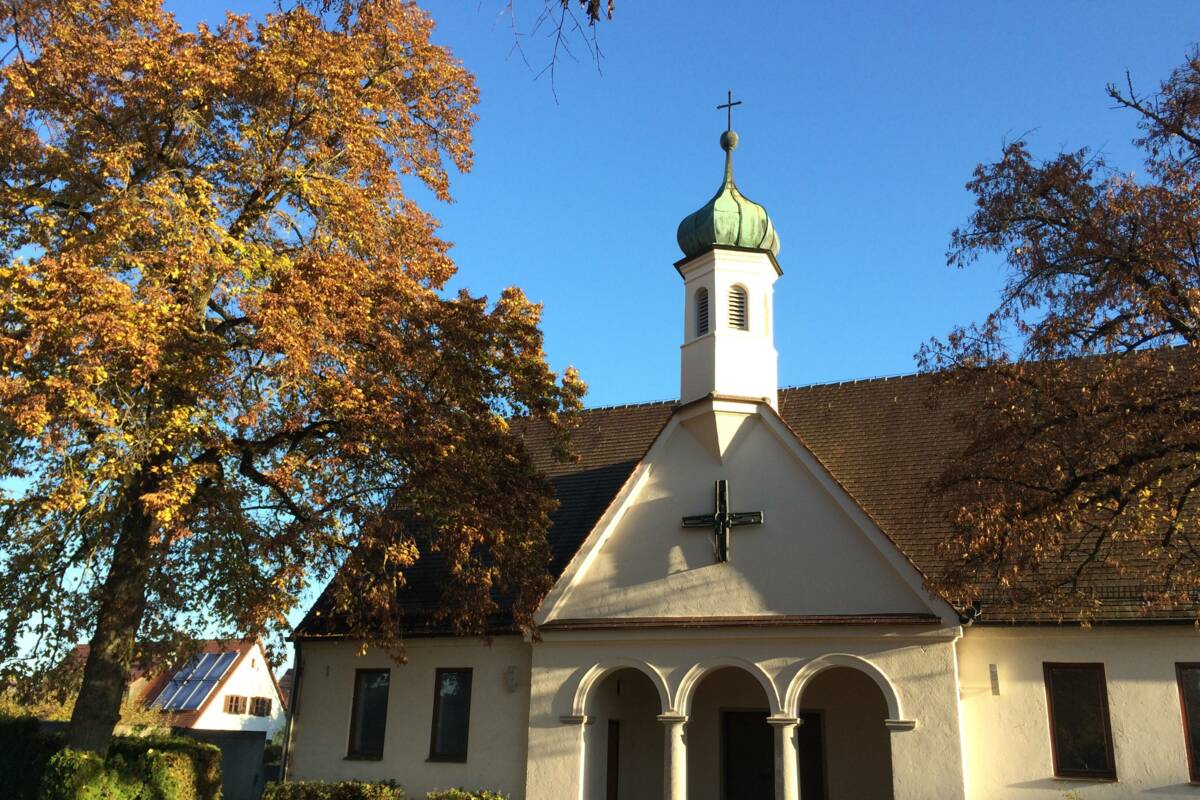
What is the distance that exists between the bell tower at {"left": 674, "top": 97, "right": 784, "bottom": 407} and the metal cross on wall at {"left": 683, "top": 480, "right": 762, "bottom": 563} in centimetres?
205

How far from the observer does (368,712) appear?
20.5m

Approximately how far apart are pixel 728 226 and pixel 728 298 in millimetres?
1525

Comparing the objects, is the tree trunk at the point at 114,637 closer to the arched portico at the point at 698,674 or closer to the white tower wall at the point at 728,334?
the arched portico at the point at 698,674

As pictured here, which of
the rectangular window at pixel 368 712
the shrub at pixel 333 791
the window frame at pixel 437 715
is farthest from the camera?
the rectangular window at pixel 368 712

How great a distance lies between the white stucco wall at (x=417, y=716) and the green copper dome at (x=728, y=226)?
862 cm

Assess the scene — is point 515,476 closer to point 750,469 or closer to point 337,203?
point 750,469

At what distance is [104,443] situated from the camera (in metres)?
12.7

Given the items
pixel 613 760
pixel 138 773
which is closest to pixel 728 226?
pixel 613 760

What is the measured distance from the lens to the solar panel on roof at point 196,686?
147 ft

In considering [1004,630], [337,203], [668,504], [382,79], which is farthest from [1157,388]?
[382,79]

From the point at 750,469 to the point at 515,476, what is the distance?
413 centimetres

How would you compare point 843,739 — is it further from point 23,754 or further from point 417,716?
point 23,754

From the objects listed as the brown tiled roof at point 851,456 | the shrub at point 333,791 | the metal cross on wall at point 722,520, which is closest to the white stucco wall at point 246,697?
the shrub at point 333,791

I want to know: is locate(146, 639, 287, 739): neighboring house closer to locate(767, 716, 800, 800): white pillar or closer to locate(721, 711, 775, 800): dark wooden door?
locate(721, 711, 775, 800): dark wooden door
